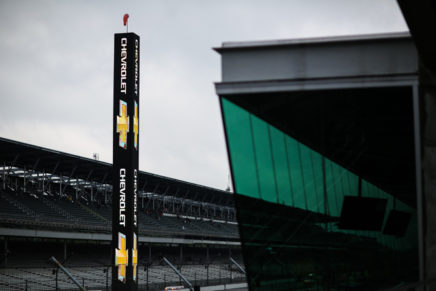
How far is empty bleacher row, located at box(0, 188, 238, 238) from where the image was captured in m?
38.2

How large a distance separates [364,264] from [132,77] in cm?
2154

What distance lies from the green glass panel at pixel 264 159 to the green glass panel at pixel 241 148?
0.12 metres

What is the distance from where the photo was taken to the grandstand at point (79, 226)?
120ft

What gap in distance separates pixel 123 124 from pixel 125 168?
2.34 metres

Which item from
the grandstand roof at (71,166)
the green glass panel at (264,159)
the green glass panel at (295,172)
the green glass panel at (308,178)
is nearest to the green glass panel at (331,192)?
the green glass panel at (308,178)

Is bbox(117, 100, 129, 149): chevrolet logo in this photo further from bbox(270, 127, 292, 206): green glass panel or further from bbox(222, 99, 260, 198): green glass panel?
bbox(222, 99, 260, 198): green glass panel

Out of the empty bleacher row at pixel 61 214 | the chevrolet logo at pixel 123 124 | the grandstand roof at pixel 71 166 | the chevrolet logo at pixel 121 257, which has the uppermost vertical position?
the grandstand roof at pixel 71 166

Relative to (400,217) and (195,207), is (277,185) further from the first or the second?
(195,207)

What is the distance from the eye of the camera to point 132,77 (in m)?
32.6

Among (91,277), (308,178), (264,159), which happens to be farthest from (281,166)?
(91,277)

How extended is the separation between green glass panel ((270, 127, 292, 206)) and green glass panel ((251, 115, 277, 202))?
123 millimetres

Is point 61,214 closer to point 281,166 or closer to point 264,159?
point 281,166

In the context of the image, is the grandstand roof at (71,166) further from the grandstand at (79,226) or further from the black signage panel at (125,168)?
the black signage panel at (125,168)

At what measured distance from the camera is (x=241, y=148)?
11.0 metres
